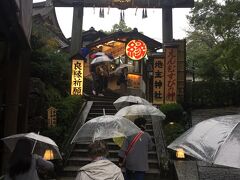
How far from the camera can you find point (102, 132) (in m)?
6.85

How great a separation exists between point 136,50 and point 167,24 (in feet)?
10.4

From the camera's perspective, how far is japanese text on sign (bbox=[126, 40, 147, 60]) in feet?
77.8

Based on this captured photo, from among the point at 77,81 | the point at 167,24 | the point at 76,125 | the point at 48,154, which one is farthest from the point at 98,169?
the point at 167,24

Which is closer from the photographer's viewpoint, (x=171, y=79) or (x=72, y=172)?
(x=72, y=172)

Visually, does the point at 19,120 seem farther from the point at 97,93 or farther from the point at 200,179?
the point at 97,93

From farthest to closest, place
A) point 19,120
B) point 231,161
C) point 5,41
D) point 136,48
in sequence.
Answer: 1. point 136,48
2. point 19,120
3. point 5,41
4. point 231,161

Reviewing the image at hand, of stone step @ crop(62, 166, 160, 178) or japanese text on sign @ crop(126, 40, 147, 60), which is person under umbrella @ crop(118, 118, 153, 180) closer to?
stone step @ crop(62, 166, 160, 178)

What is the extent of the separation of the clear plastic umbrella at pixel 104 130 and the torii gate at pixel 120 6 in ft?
47.4

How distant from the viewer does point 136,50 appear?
23812 millimetres

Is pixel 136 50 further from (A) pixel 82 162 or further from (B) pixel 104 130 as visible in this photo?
(B) pixel 104 130

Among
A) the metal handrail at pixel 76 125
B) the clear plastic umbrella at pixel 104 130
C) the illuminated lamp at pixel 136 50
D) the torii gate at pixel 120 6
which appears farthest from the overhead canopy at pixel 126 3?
the clear plastic umbrella at pixel 104 130

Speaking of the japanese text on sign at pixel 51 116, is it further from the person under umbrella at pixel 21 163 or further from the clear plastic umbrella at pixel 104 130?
the person under umbrella at pixel 21 163

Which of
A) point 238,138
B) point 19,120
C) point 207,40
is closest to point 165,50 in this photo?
point 19,120

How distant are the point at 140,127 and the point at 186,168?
3446 mm
